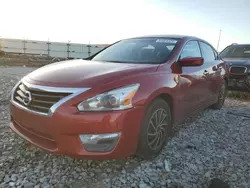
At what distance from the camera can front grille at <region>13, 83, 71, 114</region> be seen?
206 centimetres

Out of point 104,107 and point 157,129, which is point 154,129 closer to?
point 157,129

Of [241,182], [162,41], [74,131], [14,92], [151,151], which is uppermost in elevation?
[162,41]

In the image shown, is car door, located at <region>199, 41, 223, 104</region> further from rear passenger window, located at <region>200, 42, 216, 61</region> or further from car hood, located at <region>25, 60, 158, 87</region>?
car hood, located at <region>25, 60, 158, 87</region>

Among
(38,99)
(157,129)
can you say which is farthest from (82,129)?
(157,129)

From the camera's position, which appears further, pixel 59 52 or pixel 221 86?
pixel 59 52

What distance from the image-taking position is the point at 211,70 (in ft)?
13.4

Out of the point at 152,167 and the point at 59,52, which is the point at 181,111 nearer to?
the point at 152,167

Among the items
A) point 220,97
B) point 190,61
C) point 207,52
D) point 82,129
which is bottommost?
point 220,97

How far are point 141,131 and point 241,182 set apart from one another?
1.14 meters

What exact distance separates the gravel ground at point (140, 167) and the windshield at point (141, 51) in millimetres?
1222

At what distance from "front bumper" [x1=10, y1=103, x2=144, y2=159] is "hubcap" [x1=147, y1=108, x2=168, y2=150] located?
1.01ft

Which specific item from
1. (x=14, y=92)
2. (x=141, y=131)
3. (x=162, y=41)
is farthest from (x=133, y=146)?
(x=162, y=41)

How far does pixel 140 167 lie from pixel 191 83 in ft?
4.77

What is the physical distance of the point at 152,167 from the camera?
2457 millimetres
